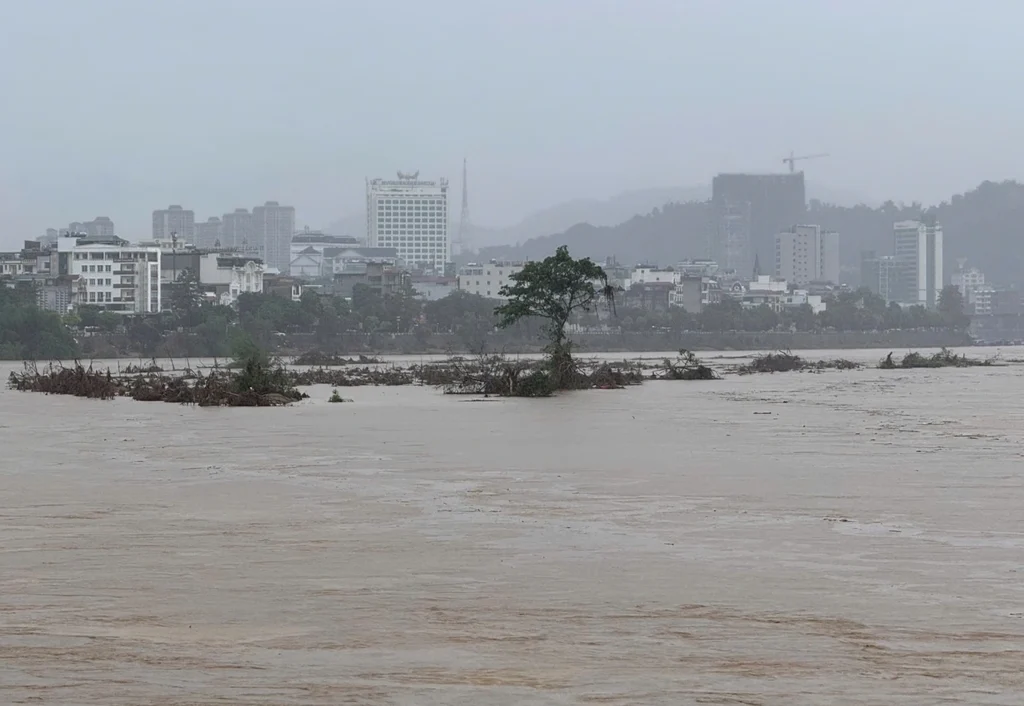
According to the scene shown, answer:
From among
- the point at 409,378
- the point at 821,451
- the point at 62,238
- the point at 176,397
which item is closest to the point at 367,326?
the point at 62,238

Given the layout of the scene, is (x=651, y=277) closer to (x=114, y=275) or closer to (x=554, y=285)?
(x=114, y=275)

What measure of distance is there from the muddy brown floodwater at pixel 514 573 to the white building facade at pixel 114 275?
87.0 meters

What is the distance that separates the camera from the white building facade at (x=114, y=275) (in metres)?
105

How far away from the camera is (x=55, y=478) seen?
16188 millimetres

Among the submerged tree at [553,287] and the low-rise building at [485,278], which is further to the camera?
the low-rise building at [485,278]

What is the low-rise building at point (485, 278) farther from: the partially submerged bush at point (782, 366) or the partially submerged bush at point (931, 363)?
the partially submerged bush at point (782, 366)

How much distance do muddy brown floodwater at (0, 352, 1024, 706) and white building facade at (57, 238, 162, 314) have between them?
87.0 m

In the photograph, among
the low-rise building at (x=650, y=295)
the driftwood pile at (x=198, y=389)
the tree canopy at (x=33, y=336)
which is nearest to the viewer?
the driftwood pile at (x=198, y=389)

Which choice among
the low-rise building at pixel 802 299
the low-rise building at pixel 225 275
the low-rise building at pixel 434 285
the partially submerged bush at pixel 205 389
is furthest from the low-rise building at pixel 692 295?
the partially submerged bush at pixel 205 389

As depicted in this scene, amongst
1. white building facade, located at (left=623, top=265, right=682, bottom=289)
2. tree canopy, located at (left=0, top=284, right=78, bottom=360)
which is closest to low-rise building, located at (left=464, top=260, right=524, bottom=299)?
white building facade, located at (left=623, top=265, right=682, bottom=289)

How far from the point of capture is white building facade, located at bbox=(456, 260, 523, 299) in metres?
151

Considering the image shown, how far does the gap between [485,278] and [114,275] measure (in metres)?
55.1

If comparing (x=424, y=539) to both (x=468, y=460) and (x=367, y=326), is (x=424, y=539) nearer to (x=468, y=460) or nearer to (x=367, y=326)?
(x=468, y=460)

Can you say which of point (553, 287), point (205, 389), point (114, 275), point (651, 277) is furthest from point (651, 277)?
point (205, 389)
